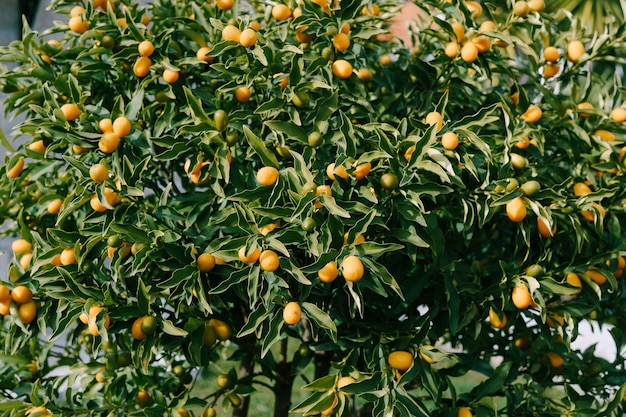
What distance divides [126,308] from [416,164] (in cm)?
68

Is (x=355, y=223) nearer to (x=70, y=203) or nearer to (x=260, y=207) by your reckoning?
(x=260, y=207)

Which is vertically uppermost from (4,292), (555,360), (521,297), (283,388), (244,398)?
(4,292)

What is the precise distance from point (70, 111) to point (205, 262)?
47cm

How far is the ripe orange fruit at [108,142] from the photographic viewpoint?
54.0 inches

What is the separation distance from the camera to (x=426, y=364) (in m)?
1.38

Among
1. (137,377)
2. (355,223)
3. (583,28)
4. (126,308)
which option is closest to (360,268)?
(355,223)

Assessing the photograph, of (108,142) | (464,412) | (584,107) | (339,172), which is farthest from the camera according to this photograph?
(584,107)

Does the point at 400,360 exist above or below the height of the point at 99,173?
below

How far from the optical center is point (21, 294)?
4.66 ft

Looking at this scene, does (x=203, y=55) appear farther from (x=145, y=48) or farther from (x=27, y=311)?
(x=27, y=311)

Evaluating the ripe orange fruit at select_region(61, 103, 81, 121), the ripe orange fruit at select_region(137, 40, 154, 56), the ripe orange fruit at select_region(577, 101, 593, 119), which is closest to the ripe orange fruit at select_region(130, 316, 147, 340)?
the ripe orange fruit at select_region(61, 103, 81, 121)

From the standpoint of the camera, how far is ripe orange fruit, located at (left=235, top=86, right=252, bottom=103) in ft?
4.72

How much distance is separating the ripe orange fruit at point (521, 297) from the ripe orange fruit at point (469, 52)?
1.74 ft

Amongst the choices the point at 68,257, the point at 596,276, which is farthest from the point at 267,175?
the point at 596,276
